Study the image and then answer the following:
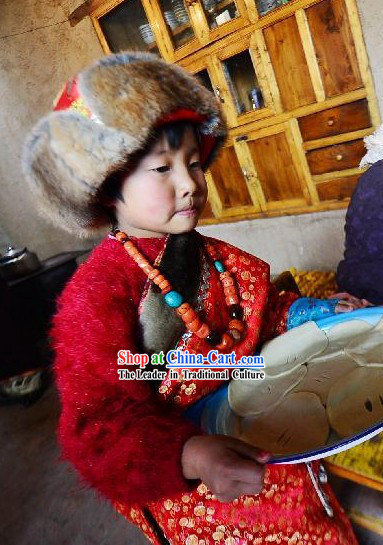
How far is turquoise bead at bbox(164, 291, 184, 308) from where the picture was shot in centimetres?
76

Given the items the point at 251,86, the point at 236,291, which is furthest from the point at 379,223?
the point at 251,86

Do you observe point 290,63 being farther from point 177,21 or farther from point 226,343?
point 226,343

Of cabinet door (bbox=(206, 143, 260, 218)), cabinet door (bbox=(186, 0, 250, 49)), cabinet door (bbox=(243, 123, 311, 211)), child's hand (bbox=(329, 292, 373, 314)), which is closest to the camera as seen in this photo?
child's hand (bbox=(329, 292, 373, 314))

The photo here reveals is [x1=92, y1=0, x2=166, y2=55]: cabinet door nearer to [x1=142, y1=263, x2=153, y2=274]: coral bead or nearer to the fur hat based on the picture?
the fur hat

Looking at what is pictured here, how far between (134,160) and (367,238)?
1.20 m

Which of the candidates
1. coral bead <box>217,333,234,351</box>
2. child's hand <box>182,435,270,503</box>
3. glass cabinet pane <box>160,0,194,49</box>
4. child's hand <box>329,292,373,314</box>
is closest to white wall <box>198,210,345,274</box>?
glass cabinet pane <box>160,0,194,49</box>

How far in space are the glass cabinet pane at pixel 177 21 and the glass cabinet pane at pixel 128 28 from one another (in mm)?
196

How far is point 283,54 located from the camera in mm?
2404

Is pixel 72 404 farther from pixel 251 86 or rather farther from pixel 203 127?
pixel 251 86

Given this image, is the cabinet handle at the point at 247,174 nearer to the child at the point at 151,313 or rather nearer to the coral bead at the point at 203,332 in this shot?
the child at the point at 151,313

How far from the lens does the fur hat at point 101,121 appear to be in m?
0.64

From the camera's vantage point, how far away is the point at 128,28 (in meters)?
3.06

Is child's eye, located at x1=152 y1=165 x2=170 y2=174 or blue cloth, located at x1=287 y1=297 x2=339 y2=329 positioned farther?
blue cloth, located at x1=287 y1=297 x2=339 y2=329

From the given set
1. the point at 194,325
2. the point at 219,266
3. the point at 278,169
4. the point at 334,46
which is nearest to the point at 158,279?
the point at 194,325
